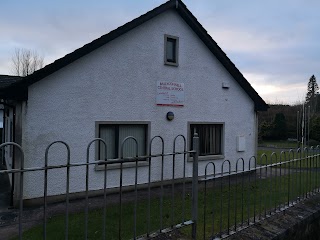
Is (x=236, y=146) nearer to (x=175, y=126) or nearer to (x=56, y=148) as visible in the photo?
(x=175, y=126)

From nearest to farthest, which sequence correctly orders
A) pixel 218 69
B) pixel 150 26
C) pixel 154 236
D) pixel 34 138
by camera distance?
pixel 154 236
pixel 34 138
pixel 150 26
pixel 218 69

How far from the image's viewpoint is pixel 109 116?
29.3ft

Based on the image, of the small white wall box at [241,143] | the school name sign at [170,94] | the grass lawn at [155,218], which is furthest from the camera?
the small white wall box at [241,143]

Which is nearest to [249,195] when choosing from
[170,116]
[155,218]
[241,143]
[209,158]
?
[155,218]

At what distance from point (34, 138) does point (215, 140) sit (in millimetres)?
6599

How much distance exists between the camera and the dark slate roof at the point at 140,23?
7.58m

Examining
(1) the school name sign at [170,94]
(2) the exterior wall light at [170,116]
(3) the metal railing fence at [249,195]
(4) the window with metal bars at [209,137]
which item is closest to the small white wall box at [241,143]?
(4) the window with metal bars at [209,137]

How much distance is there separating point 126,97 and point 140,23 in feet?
7.38

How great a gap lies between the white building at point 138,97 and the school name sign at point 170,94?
3cm

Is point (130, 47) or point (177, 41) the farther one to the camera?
point (177, 41)

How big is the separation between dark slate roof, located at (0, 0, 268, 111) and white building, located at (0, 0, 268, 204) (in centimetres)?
2

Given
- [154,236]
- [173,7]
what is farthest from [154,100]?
[154,236]

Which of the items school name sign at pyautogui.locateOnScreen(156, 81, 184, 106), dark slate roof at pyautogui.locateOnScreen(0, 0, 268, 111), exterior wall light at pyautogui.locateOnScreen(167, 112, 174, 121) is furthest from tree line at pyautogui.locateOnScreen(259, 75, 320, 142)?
exterior wall light at pyautogui.locateOnScreen(167, 112, 174, 121)

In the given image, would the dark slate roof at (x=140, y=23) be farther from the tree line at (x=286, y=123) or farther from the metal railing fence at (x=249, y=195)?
the tree line at (x=286, y=123)
